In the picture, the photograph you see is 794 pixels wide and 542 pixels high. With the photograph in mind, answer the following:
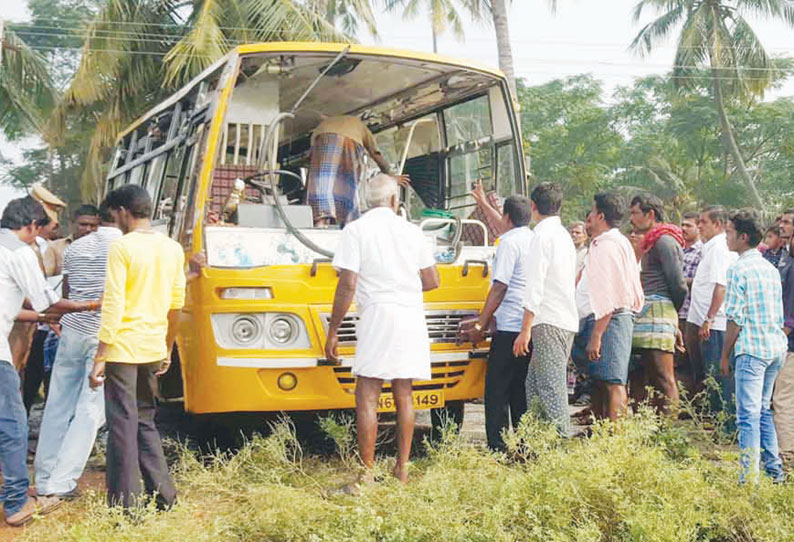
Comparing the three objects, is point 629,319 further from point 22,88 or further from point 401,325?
point 22,88

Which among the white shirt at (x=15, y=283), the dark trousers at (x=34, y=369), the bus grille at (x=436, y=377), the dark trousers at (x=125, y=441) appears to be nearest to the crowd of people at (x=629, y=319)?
the bus grille at (x=436, y=377)

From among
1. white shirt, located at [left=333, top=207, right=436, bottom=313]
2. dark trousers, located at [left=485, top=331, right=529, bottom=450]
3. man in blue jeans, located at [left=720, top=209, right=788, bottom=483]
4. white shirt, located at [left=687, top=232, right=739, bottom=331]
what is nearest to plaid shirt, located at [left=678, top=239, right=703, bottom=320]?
white shirt, located at [left=687, top=232, right=739, bottom=331]

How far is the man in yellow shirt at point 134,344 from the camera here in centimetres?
438

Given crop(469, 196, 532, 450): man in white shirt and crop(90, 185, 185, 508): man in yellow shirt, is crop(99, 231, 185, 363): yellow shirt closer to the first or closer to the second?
crop(90, 185, 185, 508): man in yellow shirt

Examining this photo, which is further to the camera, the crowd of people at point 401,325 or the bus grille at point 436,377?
the bus grille at point 436,377

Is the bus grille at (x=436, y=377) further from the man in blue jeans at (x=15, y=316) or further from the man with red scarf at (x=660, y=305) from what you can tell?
the man in blue jeans at (x=15, y=316)

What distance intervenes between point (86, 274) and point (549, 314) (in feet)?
9.07

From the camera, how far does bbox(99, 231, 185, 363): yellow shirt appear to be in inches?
172

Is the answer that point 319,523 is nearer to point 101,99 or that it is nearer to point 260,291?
point 260,291

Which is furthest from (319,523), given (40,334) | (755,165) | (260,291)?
(755,165)

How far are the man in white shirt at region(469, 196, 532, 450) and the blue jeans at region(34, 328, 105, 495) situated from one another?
2346 mm

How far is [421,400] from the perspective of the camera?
5.66 meters

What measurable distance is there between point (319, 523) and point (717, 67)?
2586 cm

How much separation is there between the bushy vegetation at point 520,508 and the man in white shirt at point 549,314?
551 millimetres
